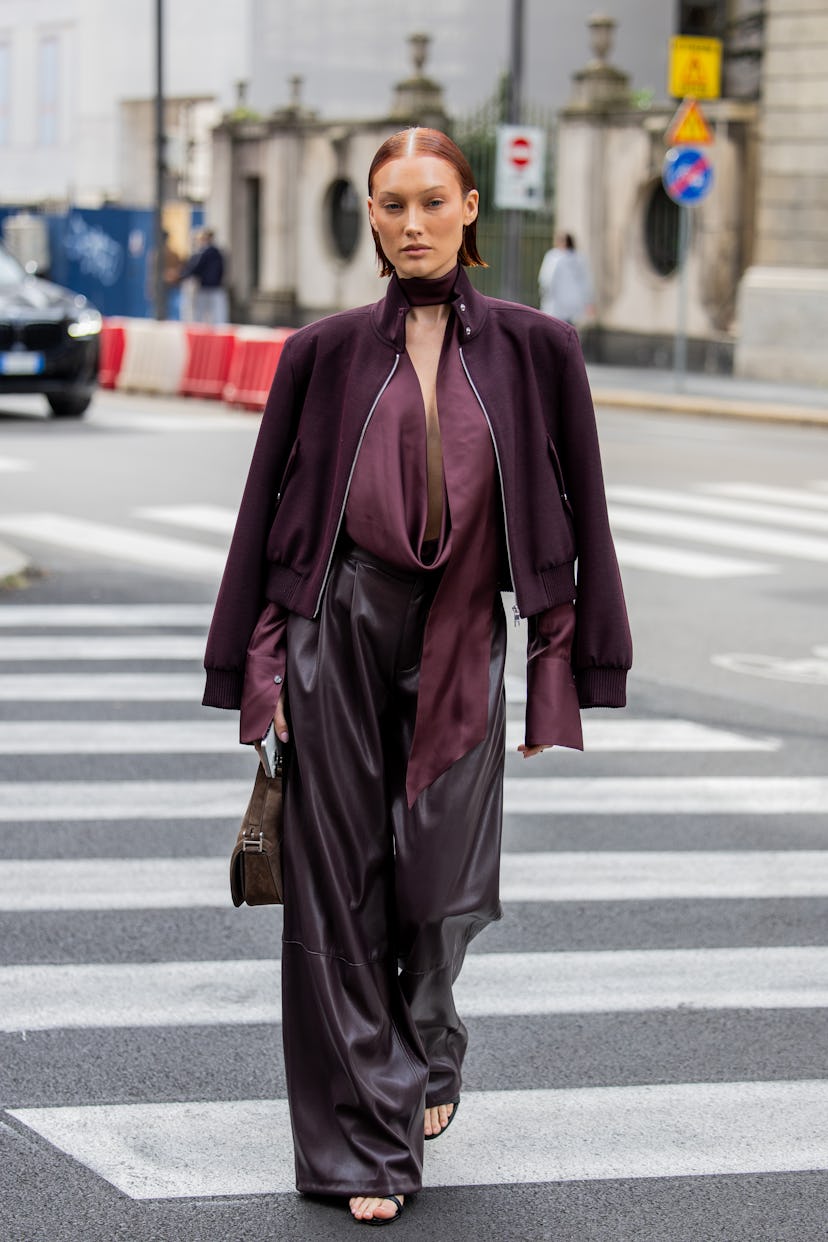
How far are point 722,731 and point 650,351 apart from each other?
2153cm

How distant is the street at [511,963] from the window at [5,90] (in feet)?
156

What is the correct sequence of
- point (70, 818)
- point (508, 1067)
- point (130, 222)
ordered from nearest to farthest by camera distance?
point (508, 1067) < point (70, 818) < point (130, 222)

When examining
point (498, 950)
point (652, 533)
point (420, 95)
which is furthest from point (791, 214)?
point (498, 950)

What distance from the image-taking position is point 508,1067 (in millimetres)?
4746

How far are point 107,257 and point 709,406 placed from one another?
54.5 feet

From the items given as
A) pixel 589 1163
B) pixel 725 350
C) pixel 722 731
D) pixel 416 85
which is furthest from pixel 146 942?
pixel 416 85

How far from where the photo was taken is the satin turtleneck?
3.88 m

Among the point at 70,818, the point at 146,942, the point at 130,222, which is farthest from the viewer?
the point at 130,222

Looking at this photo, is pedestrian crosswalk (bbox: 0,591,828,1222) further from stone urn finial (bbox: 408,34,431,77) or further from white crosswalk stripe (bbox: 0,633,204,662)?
stone urn finial (bbox: 408,34,431,77)

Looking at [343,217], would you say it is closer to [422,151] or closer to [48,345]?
[48,345]

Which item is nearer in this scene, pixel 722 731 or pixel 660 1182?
pixel 660 1182

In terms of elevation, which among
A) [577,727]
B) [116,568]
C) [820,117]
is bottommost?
[116,568]

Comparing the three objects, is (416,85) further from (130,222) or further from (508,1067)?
(508,1067)

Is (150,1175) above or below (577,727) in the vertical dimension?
below
